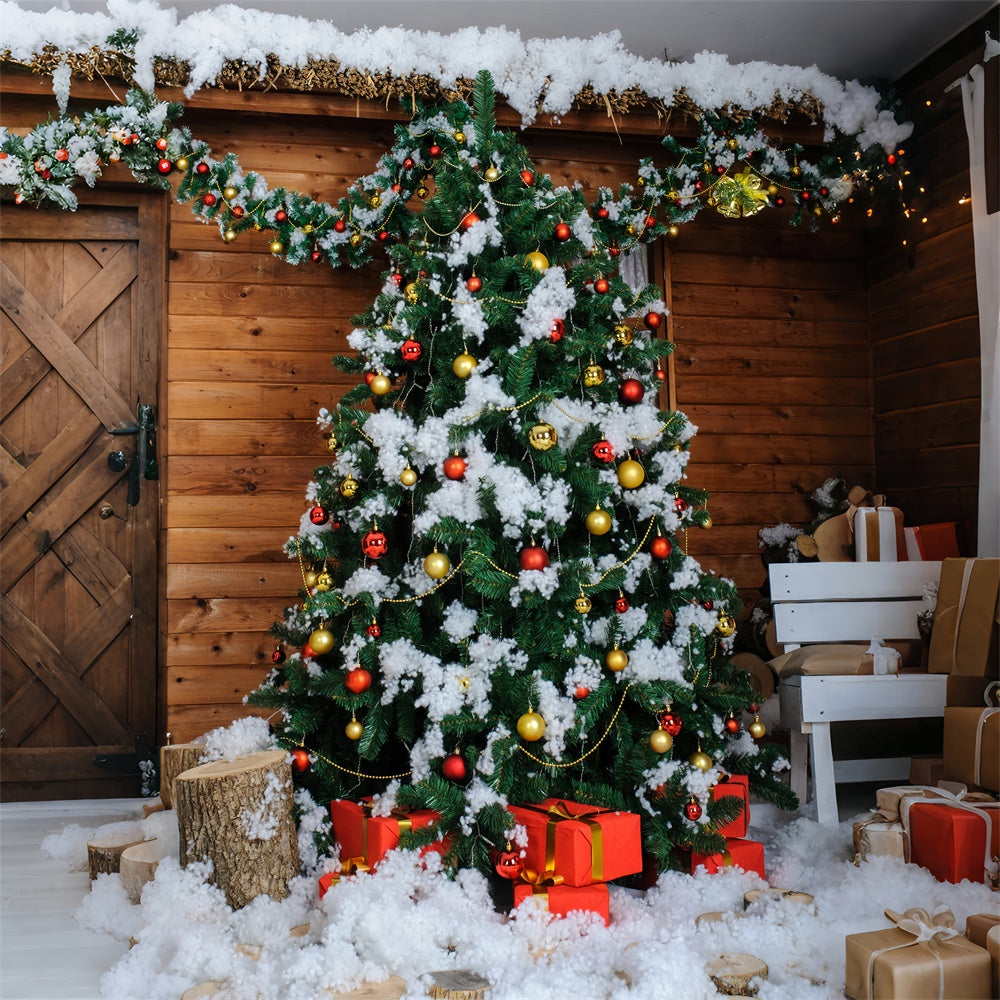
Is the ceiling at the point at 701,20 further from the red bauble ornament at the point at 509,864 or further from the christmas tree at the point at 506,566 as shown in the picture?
the red bauble ornament at the point at 509,864

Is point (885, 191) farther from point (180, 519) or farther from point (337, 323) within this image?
point (180, 519)

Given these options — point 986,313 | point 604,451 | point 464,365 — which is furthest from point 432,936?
point 986,313

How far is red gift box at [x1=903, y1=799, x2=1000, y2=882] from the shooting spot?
186 cm

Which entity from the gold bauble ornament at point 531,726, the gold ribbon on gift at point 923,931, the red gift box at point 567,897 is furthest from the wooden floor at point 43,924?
the gold ribbon on gift at point 923,931

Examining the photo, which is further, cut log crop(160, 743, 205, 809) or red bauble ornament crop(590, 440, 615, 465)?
cut log crop(160, 743, 205, 809)

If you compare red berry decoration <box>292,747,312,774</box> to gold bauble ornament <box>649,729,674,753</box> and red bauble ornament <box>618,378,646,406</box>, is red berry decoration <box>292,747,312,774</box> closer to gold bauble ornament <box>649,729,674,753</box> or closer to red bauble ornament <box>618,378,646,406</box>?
gold bauble ornament <box>649,729,674,753</box>

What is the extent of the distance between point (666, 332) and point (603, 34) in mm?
1080

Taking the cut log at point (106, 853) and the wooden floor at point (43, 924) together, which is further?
the cut log at point (106, 853)

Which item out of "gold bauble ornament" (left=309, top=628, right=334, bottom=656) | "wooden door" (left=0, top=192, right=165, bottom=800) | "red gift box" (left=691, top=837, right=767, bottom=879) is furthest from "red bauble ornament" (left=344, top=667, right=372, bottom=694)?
"wooden door" (left=0, top=192, right=165, bottom=800)

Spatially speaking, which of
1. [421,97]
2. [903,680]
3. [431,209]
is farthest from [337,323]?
[903,680]

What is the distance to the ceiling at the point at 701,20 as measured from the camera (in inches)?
113

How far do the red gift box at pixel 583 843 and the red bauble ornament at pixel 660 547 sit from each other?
59 cm

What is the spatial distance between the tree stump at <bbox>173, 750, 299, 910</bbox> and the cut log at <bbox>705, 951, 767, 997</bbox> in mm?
884

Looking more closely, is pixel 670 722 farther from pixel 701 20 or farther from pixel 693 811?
pixel 701 20
